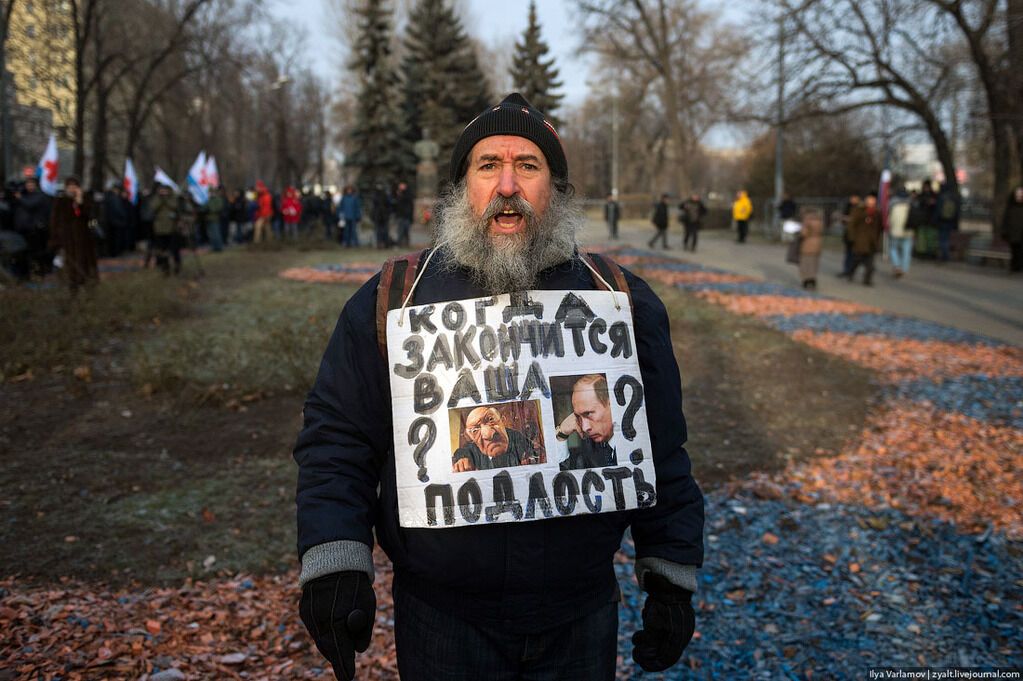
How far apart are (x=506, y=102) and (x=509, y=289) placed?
0.57 metres

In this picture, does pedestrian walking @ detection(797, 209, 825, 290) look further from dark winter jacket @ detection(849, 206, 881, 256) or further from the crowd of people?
the crowd of people

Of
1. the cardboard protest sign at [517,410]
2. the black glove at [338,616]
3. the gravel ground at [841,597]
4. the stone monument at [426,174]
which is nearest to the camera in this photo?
the black glove at [338,616]

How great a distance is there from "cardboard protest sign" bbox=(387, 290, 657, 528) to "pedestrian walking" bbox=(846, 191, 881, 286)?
14977 millimetres

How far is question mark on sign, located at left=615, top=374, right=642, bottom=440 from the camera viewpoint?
6.79 ft

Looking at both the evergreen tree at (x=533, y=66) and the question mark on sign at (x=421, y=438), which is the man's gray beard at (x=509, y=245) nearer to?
the question mark on sign at (x=421, y=438)

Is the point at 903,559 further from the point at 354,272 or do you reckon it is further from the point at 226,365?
the point at 354,272

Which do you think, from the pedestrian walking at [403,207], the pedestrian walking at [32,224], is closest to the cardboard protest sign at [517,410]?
the pedestrian walking at [32,224]

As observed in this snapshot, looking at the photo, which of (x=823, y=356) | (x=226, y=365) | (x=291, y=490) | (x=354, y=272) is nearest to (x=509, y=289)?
(x=291, y=490)

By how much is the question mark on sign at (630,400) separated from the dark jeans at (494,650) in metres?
0.46

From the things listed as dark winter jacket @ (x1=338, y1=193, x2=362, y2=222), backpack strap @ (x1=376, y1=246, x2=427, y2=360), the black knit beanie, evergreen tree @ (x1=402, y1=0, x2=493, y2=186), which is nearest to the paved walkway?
dark winter jacket @ (x1=338, y1=193, x2=362, y2=222)

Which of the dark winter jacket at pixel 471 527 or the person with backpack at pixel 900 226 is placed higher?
the person with backpack at pixel 900 226

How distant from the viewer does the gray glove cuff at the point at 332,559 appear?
1.86m

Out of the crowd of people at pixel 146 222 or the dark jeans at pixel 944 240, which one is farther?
the dark jeans at pixel 944 240

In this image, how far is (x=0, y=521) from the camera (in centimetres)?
467
